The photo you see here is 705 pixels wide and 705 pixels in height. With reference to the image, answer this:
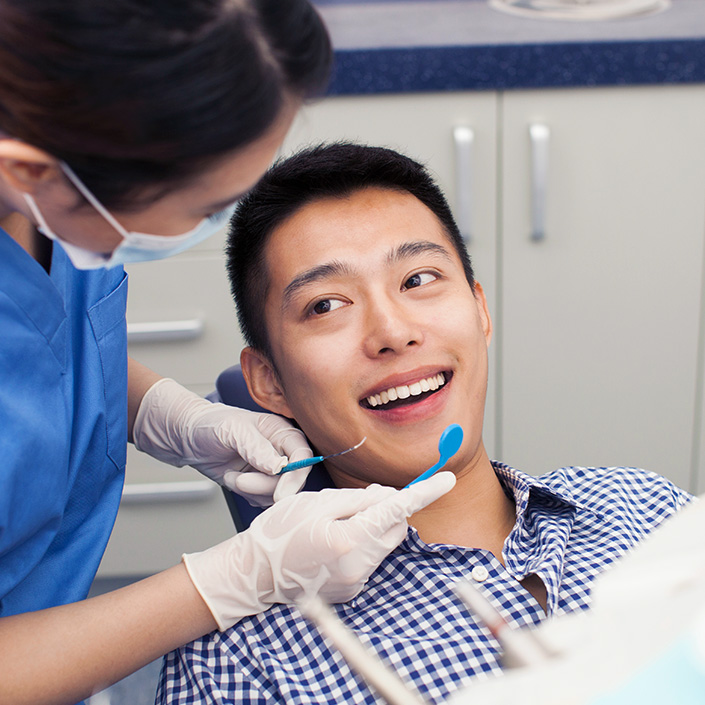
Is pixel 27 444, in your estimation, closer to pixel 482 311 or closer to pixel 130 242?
pixel 130 242

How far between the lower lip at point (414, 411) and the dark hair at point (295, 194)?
23 centimetres

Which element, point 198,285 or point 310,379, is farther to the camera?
point 198,285

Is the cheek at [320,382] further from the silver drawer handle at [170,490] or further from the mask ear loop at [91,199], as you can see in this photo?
the silver drawer handle at [170,490]

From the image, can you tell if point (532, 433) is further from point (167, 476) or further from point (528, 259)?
point (167, 476)

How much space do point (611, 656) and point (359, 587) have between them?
610 millimetres

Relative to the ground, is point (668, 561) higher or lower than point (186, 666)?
higher

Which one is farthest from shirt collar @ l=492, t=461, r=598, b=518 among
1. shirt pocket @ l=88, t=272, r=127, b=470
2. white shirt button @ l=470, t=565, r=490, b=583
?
shirt pocket @ l=88, t=272, r=127, b=470

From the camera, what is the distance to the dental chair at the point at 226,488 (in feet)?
4.09

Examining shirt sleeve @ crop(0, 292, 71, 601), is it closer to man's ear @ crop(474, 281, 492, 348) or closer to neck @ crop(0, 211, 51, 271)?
neck @ crop(0, 211, 51, 271)

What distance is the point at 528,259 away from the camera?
188cm

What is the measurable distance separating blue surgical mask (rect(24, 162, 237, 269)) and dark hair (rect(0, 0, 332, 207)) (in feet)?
0.23

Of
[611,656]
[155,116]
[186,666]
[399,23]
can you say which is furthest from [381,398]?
[399,23]

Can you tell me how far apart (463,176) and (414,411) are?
2.89ft

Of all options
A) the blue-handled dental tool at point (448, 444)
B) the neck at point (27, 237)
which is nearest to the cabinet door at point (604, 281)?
the blue-handled dental tool at point (448, 444)
